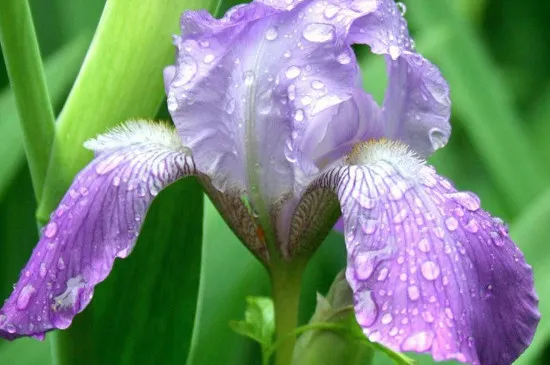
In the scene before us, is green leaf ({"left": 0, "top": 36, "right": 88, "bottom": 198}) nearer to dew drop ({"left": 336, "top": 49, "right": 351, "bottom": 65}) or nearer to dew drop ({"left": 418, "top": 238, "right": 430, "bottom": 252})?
dew drop ({"left": 336, "top": 49, "right": 351, "bottom": 65})

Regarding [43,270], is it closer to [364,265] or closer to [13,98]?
[364,265]

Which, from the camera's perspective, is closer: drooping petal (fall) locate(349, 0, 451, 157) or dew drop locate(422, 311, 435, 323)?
dew drop locate(422, 311, 435, 323)

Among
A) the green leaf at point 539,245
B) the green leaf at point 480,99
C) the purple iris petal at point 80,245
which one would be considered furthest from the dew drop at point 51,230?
the green leaf at point 480,99

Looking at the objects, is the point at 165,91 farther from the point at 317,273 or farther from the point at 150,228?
the point at 317,273

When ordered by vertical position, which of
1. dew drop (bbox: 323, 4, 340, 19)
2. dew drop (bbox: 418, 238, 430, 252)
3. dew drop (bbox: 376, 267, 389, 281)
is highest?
dew drop (bbox: 323, 4, 340, 19)

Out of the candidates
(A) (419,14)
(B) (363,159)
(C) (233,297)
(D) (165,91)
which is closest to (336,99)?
(B) (363,159)

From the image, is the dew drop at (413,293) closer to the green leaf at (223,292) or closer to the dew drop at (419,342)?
the dew drop at (419,342)

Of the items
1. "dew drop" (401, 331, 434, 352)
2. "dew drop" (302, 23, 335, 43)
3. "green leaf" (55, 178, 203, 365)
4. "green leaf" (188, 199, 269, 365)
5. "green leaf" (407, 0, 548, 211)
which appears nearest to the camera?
"dew drop" (401, 331, 434, 352)

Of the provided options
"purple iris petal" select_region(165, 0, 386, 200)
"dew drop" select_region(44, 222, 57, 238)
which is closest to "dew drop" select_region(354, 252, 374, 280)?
"purple iris petal" select_region(165, 0, 386, 200)
